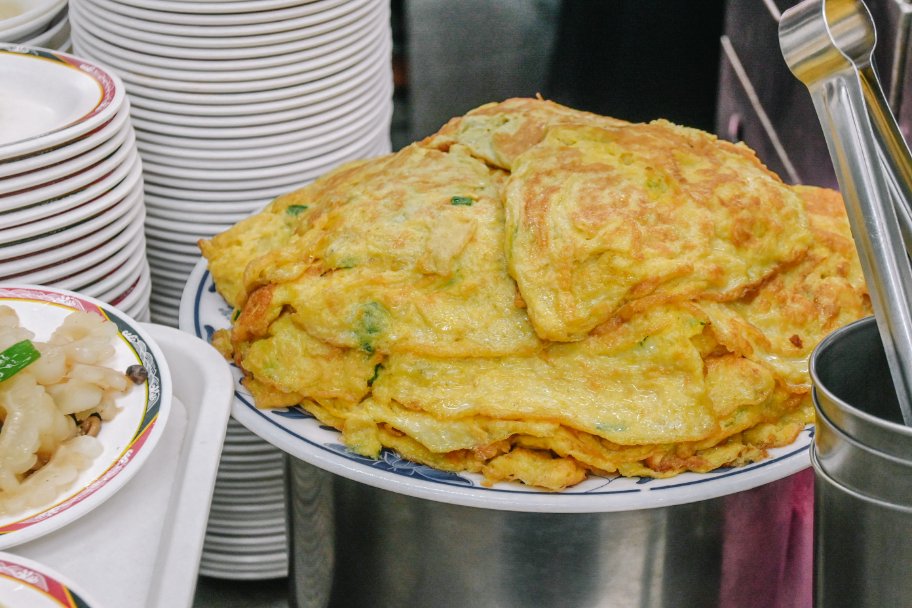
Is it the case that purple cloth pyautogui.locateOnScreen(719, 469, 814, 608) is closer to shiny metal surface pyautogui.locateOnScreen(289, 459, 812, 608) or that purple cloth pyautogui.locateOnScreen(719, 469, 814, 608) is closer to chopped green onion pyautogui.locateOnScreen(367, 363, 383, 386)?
shiny metal surface pyautogui.locateOnScreen(289, 459, 812, 608)

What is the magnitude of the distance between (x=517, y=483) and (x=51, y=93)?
4.84ft

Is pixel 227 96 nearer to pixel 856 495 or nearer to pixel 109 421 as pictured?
pixel 109 421

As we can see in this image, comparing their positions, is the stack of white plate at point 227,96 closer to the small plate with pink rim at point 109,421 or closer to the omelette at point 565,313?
the omelette at point 565,313

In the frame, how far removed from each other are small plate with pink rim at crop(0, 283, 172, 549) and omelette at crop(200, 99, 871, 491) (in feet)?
1.04

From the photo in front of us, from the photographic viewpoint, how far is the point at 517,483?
2004mm

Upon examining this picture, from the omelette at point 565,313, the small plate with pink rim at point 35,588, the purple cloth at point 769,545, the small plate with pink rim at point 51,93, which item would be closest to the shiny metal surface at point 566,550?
the purple cloth at point 769,545

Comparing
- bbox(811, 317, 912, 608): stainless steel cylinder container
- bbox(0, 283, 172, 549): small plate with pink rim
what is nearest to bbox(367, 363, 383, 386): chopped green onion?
bbox(0, 283, 172, 549): small plate with pink rim

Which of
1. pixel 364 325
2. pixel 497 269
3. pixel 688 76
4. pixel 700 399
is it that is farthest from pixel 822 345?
pixel 688 76

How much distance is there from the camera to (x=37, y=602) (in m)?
1.38

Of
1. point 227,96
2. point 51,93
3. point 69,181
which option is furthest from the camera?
point 227,96

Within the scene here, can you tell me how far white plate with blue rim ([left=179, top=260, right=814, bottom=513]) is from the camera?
1.95 m

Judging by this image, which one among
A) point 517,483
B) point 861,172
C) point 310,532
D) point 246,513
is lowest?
point 246,513

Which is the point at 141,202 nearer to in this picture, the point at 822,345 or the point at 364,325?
the point at 364,325

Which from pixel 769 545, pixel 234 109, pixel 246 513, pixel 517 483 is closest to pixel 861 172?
pixel 517 483
